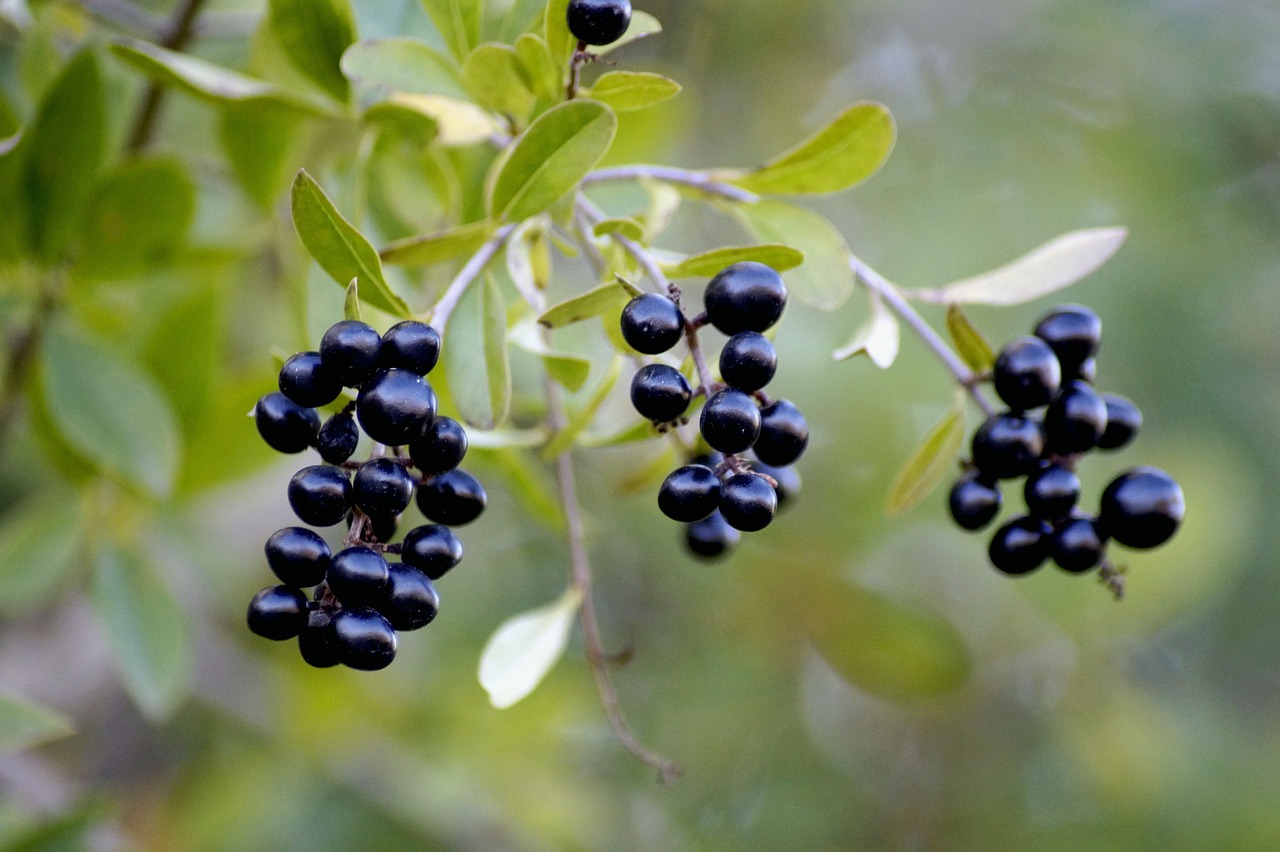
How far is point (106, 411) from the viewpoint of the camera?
1510 millimetres

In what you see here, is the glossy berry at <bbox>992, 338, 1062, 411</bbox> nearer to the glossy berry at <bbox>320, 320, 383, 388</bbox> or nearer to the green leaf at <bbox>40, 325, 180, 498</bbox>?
the glossy berry at <bbox>320, 320, 383, 388</bbox>

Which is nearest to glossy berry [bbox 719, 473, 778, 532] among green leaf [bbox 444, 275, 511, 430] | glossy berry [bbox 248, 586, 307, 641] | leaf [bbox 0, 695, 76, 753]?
green leaf [bbox 444, 275, 511, 430]

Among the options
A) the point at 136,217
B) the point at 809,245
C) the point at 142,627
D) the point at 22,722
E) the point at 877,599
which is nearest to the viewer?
the point at 809,245

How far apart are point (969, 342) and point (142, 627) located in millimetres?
1336

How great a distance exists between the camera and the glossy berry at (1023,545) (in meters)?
1.17

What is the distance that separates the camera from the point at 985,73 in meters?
3.56

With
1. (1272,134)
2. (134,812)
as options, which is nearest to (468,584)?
(134,812)

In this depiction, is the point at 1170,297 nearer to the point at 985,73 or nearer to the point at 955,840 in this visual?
the point at 985,73

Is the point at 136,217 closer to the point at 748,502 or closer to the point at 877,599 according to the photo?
the point at 748,502

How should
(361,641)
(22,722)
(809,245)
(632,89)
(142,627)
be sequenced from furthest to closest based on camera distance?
(142,627), (22,722), (809,245), (632,89), (361,641)

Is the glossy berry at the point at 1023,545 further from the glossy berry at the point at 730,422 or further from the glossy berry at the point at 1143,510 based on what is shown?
the glossy berry at the point at 730,422

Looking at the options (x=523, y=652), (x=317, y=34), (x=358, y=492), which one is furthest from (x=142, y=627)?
(x=358, y=492)

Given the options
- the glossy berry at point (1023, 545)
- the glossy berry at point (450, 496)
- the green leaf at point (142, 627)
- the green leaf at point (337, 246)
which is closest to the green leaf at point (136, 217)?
the green leaf at point (142, 627)

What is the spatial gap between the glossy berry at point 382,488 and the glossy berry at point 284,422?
0.07 meters
